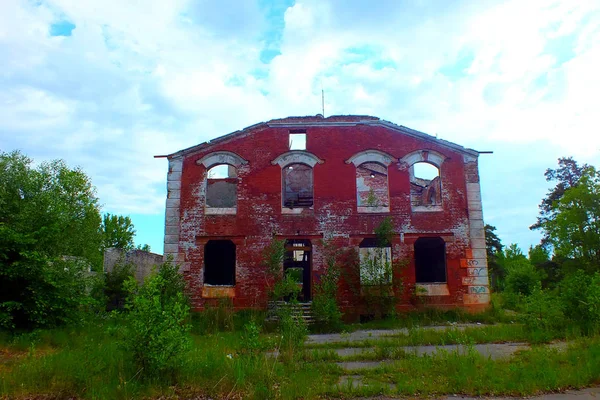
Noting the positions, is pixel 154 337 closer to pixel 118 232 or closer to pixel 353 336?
pixel 353 336

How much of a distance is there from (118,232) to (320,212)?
117 ft

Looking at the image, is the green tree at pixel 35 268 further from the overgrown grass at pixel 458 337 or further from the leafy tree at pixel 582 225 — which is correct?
the leafy tree at pixel 582 225

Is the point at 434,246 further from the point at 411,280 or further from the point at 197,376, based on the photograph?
the point at 197,376

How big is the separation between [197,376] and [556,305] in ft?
32.0

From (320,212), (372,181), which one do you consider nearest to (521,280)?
(372,181)

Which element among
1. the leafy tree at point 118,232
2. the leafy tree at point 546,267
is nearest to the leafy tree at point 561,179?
the leafy tree at point 546,267

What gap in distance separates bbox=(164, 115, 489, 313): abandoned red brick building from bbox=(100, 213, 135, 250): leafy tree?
3180 cm

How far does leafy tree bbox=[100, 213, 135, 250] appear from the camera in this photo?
46.6 m

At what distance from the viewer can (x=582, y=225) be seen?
98.7ft

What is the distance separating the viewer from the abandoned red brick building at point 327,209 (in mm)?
17625

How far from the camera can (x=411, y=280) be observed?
693 inches

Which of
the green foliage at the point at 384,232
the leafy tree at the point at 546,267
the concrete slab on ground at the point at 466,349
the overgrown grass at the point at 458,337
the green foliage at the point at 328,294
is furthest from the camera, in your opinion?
the leafy tree at the point at 546,267

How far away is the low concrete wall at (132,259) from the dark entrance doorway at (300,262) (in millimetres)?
6205

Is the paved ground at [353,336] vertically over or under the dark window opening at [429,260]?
under
